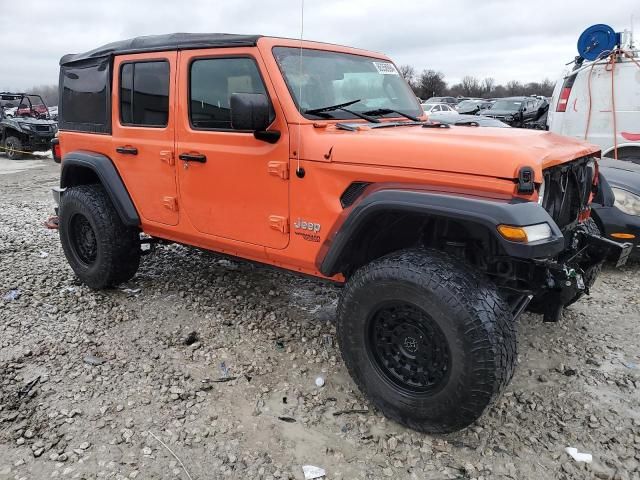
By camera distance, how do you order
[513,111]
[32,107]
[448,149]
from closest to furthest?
[448,149] → [32,107] → [513,111]

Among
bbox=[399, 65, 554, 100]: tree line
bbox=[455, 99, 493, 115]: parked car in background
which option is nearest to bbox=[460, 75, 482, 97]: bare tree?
bbox=[399, 65, 554, 100]: tree line

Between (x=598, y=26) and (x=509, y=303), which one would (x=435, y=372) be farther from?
(x=598, y=26)

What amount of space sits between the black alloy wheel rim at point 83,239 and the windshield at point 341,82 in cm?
234

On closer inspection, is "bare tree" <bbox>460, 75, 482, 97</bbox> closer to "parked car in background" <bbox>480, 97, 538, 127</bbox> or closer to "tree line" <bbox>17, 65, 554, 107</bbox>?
"tree line" <bbox>17, 65, 554, 107</bbox>

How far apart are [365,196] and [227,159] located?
3.34ft

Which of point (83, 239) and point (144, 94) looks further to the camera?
point (83, 239)

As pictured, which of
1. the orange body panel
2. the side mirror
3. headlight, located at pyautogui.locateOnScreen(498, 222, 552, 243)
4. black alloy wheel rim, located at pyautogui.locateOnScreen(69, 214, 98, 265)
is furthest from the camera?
black alloy wheel rim, located at pyautogui.locateOnScreen(69, 214, 98, 265)

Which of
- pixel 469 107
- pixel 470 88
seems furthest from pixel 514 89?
pixel 469 107

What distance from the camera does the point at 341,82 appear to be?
3.40 m

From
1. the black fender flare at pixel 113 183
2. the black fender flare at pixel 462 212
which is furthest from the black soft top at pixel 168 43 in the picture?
the black fender flare at pixel 462 212

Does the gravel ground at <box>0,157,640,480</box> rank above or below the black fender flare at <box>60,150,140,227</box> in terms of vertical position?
below

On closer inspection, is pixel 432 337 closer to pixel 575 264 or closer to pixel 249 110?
pixel 575 264

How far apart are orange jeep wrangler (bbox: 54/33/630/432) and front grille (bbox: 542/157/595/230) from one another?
2cm

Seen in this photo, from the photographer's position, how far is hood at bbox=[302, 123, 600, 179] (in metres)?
2.37
